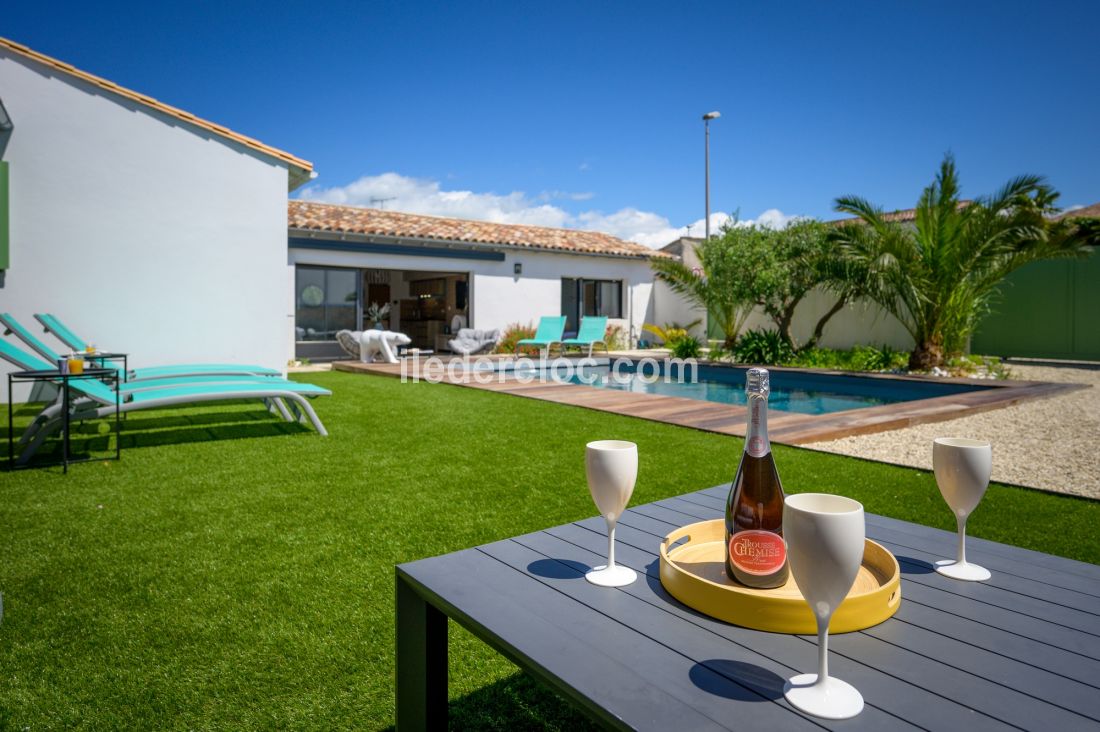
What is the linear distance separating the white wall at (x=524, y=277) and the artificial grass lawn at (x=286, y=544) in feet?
31.2

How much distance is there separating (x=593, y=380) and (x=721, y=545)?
1088 cm

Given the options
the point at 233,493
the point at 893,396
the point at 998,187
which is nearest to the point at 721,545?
the point at 233,493

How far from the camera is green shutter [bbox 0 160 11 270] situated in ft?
23.2

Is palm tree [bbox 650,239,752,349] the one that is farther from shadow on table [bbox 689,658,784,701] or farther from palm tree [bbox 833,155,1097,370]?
shadow on table [bbox 689,658,784,701]

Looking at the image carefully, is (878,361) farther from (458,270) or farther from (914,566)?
(914,566)

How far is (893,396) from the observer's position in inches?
379

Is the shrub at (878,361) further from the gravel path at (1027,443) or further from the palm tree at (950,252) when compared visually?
the gravel path at (1027,443)

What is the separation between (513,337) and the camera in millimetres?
16109

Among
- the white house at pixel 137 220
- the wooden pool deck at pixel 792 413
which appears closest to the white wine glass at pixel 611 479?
the wooden pool deck at pixel 792 413

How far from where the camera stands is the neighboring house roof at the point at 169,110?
23.7 ft

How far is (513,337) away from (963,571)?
15.0 metres

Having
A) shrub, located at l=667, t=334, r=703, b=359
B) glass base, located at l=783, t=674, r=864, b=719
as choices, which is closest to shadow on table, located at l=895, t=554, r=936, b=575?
glass base, located at l=783, t=674, r=864, b=719

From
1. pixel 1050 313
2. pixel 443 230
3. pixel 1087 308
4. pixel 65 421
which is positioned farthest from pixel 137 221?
pixel 1087 308

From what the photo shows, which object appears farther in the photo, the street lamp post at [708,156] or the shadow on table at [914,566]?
the street lamp post at [708,156]
